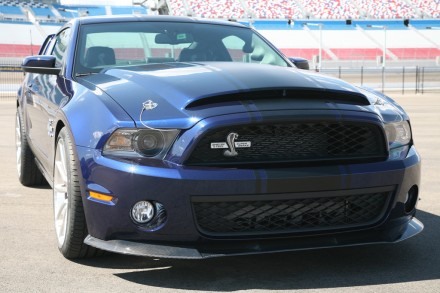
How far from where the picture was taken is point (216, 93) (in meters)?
3.52

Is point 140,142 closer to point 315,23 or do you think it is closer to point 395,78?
point 395,78

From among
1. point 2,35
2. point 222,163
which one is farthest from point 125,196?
point 2,35

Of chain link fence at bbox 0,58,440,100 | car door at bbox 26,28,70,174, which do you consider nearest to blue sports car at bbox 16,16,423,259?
car door at bbox 26,28,70,174

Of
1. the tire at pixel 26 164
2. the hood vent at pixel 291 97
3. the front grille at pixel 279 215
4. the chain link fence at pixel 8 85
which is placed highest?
the hood vent at pixel 291 97

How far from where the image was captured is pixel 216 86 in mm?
3641

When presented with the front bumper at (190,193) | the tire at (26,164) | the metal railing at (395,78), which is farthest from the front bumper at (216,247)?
the metal railing at (395,78)

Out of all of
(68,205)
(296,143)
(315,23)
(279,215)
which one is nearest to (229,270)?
(279,215)

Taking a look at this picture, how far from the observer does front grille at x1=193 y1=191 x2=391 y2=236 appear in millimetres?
3402

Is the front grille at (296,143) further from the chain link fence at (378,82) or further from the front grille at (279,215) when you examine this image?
the chain link fence at (378,82)

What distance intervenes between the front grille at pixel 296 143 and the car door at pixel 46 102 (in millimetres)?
1277

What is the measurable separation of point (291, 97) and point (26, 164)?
3.52 m

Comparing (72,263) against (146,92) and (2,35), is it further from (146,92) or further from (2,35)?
(2,35)

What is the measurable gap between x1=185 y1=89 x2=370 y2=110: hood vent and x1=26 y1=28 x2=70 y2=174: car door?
44.9 inches

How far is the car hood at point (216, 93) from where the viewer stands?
345 centimetres
